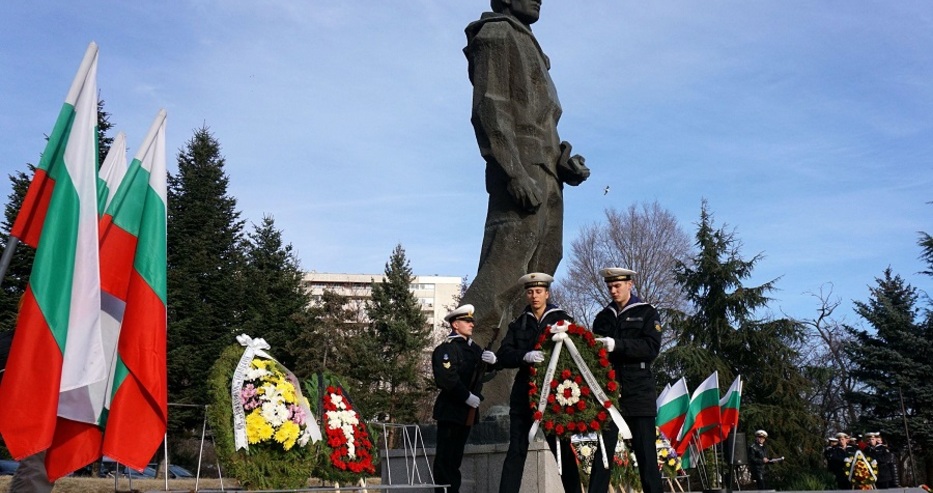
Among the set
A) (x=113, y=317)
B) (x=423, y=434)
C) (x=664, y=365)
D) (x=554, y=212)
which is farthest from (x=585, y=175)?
(x=664, y=365)

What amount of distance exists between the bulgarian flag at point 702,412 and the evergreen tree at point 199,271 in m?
24.3

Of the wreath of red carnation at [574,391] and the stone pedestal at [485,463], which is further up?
the wreath of red carnation at [574,391]

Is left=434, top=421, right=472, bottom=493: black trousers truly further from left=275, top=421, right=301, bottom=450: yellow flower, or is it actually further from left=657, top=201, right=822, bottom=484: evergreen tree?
left=657, top=201, right=822, bottom=484: evergreen tree

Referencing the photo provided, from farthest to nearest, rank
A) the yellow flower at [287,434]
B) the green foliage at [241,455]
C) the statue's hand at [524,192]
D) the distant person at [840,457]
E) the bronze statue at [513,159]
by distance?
the distant person at [840,457] → the bronze statue at [513,159] → the statue's hand at [524,192] → the yellow flower at [287,434] → the green foliage at [241,455]

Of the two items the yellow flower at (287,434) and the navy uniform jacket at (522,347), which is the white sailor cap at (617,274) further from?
the yellow flower at (287,434)

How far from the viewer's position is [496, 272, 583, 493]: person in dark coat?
6719 mm

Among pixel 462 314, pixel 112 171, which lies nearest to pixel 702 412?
pixel 462 314

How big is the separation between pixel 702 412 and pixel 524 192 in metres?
4.65

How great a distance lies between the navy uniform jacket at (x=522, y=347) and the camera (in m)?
6.92

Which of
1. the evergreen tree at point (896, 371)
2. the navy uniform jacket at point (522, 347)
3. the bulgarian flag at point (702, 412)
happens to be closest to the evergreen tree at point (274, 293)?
the evergreen tree at point (896, 371)

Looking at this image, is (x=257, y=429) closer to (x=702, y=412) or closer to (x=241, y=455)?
(x=241, y=455)

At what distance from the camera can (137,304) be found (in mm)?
5082

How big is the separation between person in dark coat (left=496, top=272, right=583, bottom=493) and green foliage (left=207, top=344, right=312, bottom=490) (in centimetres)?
176

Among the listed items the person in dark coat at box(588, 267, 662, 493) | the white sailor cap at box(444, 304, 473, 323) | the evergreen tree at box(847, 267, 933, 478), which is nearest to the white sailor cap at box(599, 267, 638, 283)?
the person in dark coat at box(588, 267, 662, 493)
